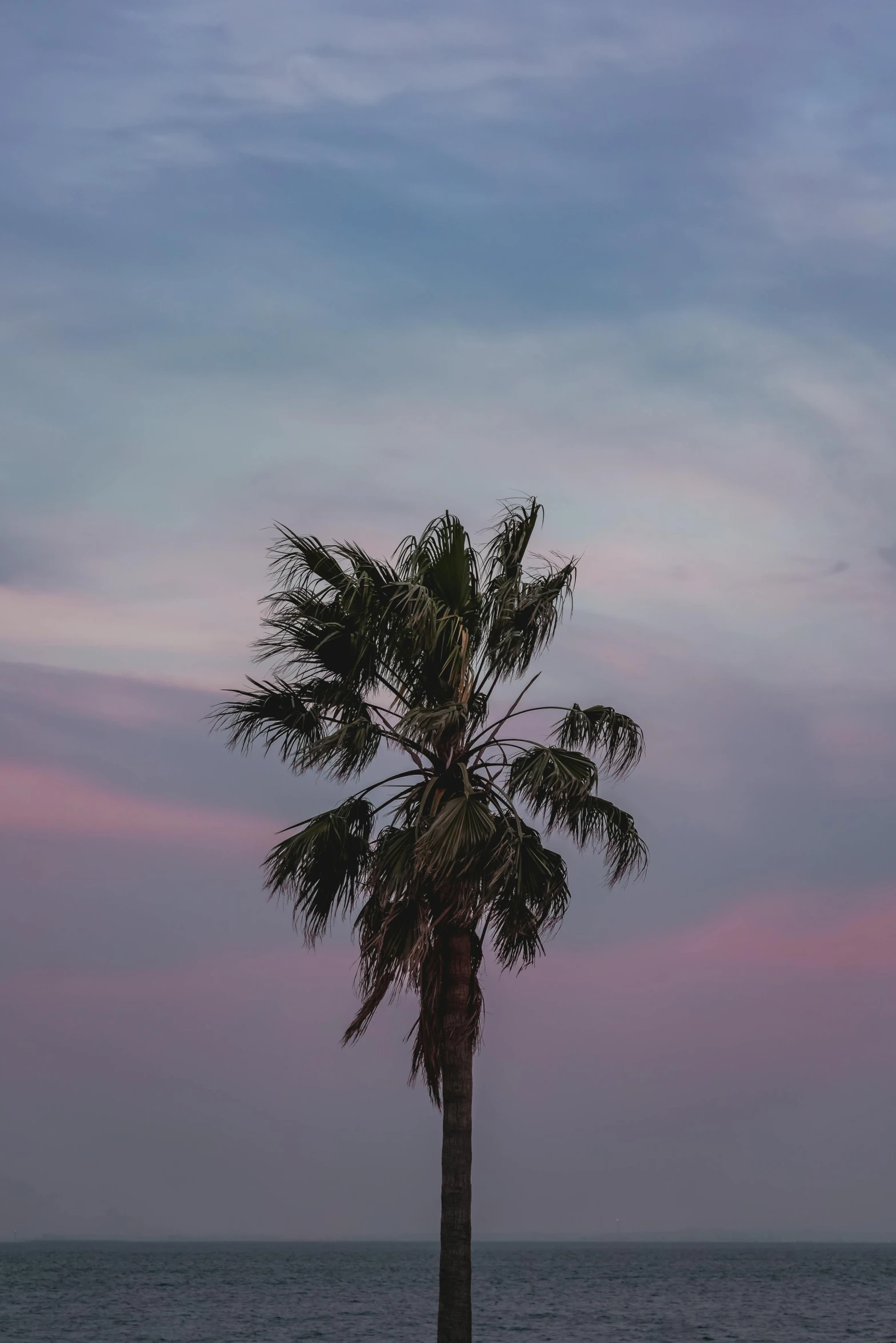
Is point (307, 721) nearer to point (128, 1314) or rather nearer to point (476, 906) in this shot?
point (476, 906)

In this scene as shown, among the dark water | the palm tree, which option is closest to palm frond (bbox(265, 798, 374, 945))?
the palm tree

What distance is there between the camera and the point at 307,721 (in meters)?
16.2

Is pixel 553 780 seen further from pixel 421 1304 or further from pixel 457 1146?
pixel 421 1304

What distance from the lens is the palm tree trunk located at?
45.0 feet

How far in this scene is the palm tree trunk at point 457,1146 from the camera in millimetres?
13719

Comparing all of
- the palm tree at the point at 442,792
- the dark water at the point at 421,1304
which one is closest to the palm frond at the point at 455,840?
the palm tree at the point at 442,792

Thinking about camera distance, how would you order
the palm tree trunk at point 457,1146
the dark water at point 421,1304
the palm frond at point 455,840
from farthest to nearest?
the dark water at point 421,1304
the palm frond at point 455,840
the palm tree trunk at point 457,1146

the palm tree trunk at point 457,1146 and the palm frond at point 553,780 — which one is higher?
the palm frond at point 553,780

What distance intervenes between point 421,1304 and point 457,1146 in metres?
71.7

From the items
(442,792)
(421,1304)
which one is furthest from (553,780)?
(421,1304)

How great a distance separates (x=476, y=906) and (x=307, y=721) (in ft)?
9.86

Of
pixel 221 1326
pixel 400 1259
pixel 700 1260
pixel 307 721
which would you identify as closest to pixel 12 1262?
pixel 400 1259

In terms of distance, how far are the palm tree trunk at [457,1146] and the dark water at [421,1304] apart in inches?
1043

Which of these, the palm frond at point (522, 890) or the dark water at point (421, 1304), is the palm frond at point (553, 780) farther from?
the dark water at point (421, 1304)
